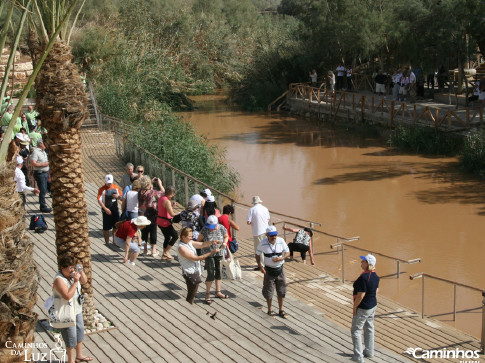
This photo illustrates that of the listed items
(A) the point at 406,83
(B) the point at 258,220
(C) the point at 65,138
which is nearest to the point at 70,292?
(C) the point at 65,138

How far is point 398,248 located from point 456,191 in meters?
5.77

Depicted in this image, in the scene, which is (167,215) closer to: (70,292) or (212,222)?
(212,222)

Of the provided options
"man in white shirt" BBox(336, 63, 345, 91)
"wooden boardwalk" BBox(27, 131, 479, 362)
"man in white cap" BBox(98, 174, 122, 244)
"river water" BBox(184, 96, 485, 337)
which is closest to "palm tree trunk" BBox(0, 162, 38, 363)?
"wooden boardwalk" BBox(27, 131, 479, 362)

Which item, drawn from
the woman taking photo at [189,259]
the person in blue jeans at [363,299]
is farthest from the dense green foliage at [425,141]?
the person in blue jeans at [363,299]

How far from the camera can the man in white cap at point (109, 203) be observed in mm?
10891

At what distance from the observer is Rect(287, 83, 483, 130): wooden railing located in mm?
24375

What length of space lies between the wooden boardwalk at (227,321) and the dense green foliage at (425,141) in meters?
14.5

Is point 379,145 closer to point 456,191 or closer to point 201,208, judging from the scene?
point 456,191

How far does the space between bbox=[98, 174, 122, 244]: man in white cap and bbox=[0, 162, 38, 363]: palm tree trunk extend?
621cm

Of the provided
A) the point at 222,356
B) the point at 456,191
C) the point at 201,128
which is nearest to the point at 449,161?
the point at 456,191

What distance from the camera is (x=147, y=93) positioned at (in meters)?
30.5

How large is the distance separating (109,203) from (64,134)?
3334mm

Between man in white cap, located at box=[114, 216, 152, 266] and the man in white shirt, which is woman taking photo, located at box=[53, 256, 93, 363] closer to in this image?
man in white cap, located at box=[114, 216, 152, 266]

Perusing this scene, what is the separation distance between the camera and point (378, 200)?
767 inches
